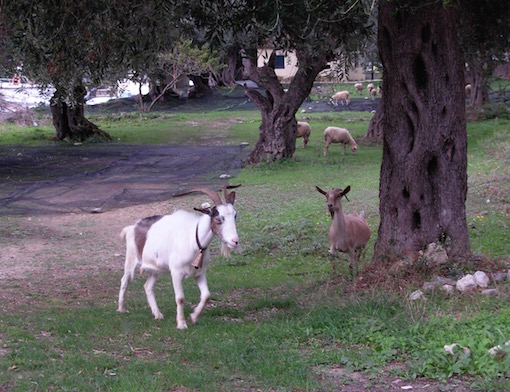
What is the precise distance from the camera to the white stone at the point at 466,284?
315 inches

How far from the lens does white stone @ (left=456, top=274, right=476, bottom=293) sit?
801cm

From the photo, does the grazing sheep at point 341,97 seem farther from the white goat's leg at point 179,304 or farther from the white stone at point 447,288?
the white goat's leg at point 179,304

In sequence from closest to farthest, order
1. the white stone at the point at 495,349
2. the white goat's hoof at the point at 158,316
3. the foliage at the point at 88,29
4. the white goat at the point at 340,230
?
the white stone at the point at 495,349 < the white goat's hoof at the point at 158,316 < the foliage at the point at 88,29 < the white goat at the point at 340,230

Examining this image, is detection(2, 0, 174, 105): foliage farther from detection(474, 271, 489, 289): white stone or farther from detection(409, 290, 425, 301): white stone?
detection(474, 271, 489, 289): white stone

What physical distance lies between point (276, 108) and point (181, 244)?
54.5ft

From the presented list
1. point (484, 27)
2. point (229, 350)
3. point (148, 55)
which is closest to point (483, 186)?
point (484, 27)

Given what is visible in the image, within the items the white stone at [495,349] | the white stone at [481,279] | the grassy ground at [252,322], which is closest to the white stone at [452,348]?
the grassy ground at [252,322]

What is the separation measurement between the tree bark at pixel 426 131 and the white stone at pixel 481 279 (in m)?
0.92

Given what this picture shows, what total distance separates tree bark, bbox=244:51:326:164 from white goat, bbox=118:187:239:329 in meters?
15.5

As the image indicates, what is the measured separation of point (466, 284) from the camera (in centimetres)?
807

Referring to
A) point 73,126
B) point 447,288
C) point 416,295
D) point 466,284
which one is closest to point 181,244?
point 416,295

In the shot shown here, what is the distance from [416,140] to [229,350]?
12.7 ft

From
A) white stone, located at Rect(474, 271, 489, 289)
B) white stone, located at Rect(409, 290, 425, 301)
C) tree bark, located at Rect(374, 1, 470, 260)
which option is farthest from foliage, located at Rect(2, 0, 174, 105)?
white stone, located at Rect(474, 271, 489, 289)

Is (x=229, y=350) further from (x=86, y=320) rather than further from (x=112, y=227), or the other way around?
(x=112, y=227)
